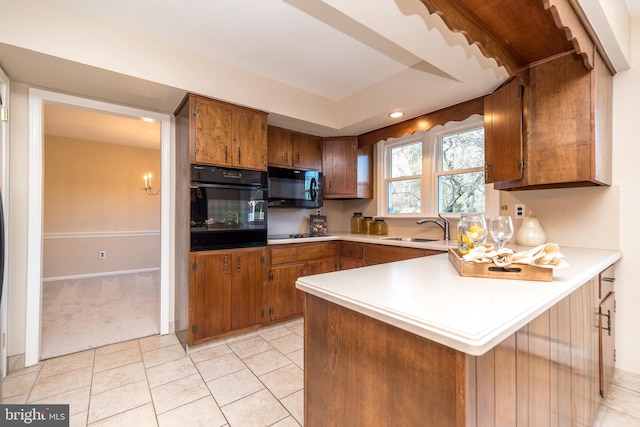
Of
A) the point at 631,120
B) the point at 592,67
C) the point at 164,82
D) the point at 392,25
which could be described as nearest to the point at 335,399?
the point at 392,25

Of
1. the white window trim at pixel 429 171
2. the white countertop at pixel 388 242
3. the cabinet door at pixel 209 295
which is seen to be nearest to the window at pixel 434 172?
the white window trim at pixel 429 171

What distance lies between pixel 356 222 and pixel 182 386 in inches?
108

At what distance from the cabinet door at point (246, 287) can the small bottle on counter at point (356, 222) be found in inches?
64.3

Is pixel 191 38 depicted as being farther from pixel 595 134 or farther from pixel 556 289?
pixel 595 134

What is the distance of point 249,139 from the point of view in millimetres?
2670

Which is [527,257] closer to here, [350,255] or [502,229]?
[502,229]

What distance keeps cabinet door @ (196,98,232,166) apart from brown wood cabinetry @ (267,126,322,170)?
2.41ft

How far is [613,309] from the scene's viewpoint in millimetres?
1852

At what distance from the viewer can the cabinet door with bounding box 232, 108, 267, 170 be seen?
2.59 metres

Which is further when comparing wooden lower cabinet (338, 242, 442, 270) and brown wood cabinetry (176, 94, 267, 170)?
wooden lower cabinet (338, 242, 442, 270)

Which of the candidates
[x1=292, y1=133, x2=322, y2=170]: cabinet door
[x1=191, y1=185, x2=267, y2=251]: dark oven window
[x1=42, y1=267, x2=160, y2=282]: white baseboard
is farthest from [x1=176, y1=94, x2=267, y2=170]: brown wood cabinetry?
[x1=42, y1=267, x2=160, y2=282]: white baseboard

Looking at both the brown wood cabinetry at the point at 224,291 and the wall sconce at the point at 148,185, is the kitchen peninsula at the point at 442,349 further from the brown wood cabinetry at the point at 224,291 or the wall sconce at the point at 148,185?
the wall sconce at the point at 148,185

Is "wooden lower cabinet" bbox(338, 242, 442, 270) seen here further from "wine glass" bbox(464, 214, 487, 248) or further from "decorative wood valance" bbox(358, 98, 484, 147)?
"decorative wood valance" bbox(358, 98, 484, 147)

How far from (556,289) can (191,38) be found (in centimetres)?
271
